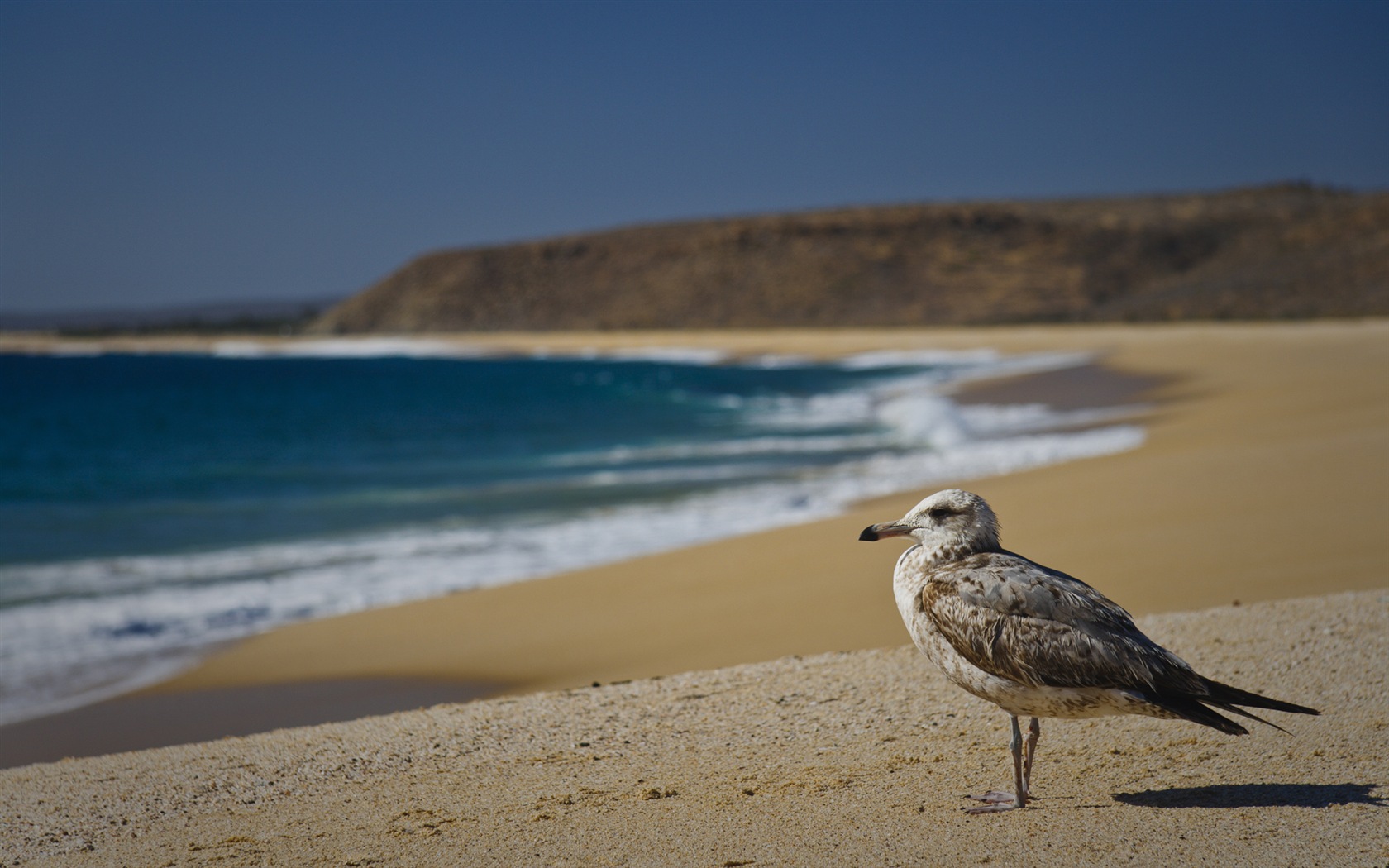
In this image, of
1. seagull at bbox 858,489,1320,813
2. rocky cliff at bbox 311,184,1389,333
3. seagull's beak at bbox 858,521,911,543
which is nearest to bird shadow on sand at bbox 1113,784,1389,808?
seagull at bbox 858,489,1320,813

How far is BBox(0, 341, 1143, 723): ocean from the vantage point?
371 inches

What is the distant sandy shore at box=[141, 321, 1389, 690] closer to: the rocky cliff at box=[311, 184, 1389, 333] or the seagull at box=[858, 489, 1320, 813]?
the seagull at box=[858, 489, 1320, 813]

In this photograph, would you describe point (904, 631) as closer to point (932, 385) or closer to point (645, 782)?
point (645, 782)

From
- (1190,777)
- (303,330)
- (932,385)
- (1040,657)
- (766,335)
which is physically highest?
(303,330)

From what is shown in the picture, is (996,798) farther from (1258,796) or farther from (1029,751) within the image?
(1258,796)

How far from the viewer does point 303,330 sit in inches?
5177

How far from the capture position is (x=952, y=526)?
3980 millimetres

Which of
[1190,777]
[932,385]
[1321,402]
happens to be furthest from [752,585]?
[932,385]

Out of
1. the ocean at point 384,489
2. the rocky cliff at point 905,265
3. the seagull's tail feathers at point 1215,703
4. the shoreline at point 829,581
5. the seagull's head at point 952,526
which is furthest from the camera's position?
the rocky cliff at point 905,265

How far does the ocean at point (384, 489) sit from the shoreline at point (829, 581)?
0.95 m

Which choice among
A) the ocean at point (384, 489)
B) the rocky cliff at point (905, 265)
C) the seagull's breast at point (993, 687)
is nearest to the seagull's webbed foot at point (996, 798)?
the seagull's breast at point (993, 687)

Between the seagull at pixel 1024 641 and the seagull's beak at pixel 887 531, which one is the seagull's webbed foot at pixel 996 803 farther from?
the seagull's beak at pixel 887 531

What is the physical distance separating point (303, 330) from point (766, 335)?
2871 inches

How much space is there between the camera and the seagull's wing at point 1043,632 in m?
3.52
